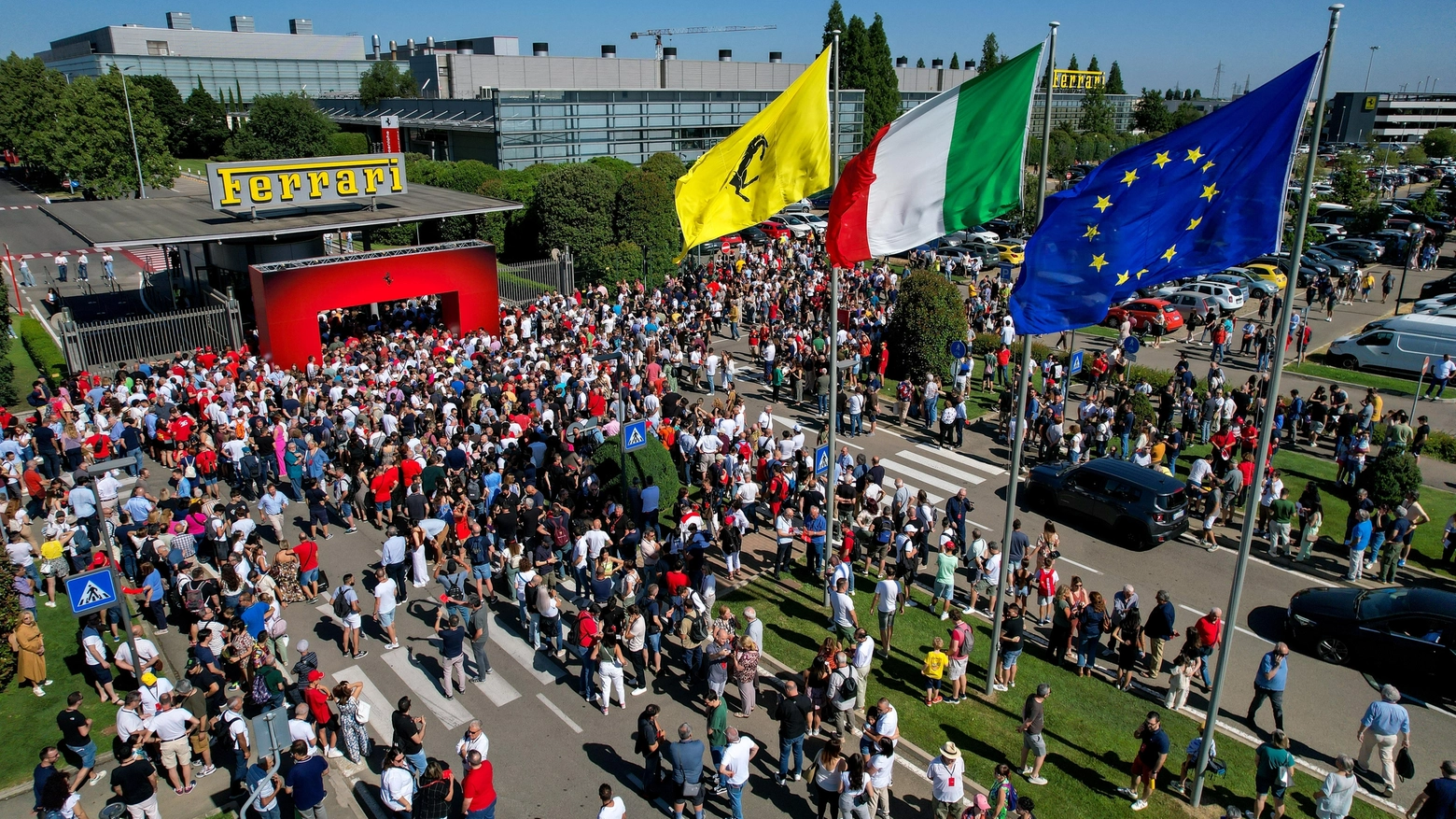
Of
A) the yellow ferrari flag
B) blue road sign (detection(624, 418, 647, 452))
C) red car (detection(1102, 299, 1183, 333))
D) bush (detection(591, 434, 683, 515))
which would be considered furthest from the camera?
red car (detection(1102, 299, 1183, 333))

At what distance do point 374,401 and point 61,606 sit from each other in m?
7.62

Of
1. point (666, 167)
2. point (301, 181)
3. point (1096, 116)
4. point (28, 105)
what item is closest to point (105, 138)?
point (28, 105)

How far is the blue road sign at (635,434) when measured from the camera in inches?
640

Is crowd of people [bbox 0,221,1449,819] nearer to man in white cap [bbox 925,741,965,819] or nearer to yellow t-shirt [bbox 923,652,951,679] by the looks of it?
man in white cap [bbox 925,741,965,819]

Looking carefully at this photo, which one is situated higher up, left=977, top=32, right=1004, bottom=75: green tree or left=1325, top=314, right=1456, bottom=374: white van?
left=977, top=32, right=1004, bottom=75: green tree

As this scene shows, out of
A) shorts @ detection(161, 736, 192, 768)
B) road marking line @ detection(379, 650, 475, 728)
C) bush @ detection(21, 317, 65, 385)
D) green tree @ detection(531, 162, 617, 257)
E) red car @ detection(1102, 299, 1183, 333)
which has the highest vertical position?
green tree @ detection(531, 162, 617, 257)

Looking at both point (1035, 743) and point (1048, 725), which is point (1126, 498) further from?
point (1035, 743)

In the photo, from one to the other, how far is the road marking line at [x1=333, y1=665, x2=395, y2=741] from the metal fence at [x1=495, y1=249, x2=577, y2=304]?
2414 centimetres

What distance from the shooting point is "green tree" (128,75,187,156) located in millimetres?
87062

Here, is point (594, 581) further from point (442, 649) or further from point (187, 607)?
point (187, 607)

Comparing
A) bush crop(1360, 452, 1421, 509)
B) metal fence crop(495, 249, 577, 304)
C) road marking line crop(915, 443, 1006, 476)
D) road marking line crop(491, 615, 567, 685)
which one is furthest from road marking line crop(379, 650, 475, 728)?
metal fence crop(495, 249, 577, 304)

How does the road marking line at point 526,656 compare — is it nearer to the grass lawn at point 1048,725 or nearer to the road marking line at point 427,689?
the road marking line at point 427,689

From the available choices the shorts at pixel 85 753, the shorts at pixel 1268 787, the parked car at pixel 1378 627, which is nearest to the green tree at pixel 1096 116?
the parked car at pixel 1378 627

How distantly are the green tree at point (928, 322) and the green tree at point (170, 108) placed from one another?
88555 mm
